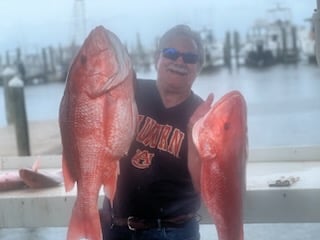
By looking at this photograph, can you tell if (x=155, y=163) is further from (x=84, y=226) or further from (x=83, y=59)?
(x=83, y=59)

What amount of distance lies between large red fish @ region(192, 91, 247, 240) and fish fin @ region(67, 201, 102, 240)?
33 centimetres

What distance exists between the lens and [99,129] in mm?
2012

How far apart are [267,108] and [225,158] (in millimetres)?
15306

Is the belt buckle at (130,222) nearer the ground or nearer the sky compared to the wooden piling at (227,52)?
nearer the sky

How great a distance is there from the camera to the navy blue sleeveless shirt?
2465 mm

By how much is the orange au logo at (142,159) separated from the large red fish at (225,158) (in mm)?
437

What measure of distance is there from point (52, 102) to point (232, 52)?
23.3ft

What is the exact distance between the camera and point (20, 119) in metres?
7.66

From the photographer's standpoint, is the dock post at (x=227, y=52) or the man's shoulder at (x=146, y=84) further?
the dock post at (x=227, y=52)

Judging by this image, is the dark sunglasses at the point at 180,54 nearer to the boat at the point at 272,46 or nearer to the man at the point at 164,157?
the man at the point at 164,157

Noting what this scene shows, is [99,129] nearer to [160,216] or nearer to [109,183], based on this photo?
[109,183]

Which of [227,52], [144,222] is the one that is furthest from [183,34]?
[227,52]

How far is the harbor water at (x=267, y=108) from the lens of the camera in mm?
5445

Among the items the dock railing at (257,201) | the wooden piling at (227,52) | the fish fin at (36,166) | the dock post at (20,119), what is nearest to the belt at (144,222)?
the dock railing at (257,201)
